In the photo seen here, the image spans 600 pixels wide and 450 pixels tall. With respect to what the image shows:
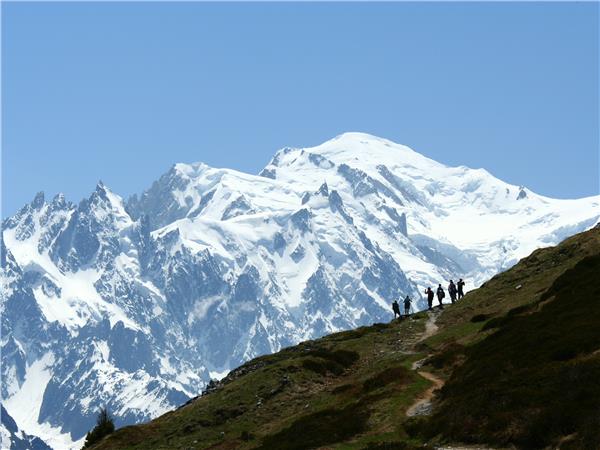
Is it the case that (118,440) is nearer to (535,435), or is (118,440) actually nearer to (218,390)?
(218,390)

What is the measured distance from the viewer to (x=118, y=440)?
2638 inches

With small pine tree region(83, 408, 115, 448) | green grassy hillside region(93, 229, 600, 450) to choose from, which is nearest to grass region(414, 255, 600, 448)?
green grassy hillside region(93, 229, 600, 450)

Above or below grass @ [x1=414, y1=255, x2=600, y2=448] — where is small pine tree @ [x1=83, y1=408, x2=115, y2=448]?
above

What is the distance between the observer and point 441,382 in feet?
191

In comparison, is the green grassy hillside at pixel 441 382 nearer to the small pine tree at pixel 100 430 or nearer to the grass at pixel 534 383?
the grass at pixel 534 383

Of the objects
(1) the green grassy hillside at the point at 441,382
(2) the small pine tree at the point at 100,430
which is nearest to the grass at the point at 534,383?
(1) the green grassy hillside at the point at 441,382

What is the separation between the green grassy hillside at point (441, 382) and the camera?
4253 cm

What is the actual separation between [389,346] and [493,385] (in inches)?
1224

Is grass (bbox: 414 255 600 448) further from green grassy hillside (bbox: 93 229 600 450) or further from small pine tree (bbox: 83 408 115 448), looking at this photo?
small pine tree (bbox: 83 408 115 448)

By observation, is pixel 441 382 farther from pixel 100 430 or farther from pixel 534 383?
pixel 100 430

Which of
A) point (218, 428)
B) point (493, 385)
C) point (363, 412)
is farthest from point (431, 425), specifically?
point (218, 428)

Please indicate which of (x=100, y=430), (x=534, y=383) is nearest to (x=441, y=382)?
(x=534, y=383)

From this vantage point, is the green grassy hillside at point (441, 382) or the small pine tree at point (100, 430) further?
the small pine tree at point (100, 430)

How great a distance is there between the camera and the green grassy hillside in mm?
42531
